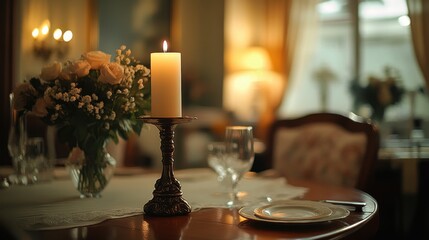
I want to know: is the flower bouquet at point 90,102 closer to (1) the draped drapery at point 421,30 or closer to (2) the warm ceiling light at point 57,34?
(2) the warm ceiling light at point 57,34

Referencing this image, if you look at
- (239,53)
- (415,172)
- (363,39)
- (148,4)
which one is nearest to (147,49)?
(148,4)

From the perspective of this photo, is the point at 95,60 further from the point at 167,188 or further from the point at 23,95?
the point at 167,188

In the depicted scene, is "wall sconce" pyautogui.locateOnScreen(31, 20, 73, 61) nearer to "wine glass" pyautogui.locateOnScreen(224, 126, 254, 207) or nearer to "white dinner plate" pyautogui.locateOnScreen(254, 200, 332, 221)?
"wine glass" pyautogui.locateOnScreen(224, 126, 254, 207)

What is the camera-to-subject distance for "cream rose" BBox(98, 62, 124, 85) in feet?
4.36

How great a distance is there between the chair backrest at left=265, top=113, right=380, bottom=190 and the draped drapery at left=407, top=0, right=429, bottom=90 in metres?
1.33

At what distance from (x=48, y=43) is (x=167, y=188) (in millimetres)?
2638

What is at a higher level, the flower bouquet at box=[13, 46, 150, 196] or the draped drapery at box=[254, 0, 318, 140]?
the draped drapery at box=[254, 0, 318, 140]

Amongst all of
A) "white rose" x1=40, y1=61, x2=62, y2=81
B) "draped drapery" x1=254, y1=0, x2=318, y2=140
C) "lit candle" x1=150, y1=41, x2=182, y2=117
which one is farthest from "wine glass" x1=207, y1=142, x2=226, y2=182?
"draped drapery" x1=254, y1=0, x2=318, y2=140

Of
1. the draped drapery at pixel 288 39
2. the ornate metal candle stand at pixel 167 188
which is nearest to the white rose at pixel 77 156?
the ornate metal candle stand at pixel 167 188

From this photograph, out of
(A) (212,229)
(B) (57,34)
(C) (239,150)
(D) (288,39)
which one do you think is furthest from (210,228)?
(D) (288,39)

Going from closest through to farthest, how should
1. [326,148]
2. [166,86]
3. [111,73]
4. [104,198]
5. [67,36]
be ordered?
[166,86]
[111,73]
[104,198]
[326,148]
[67,36]

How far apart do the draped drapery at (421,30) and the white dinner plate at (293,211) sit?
8.16 feet

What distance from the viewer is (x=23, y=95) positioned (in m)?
1.44

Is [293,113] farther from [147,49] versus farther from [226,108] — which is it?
[147,49]
